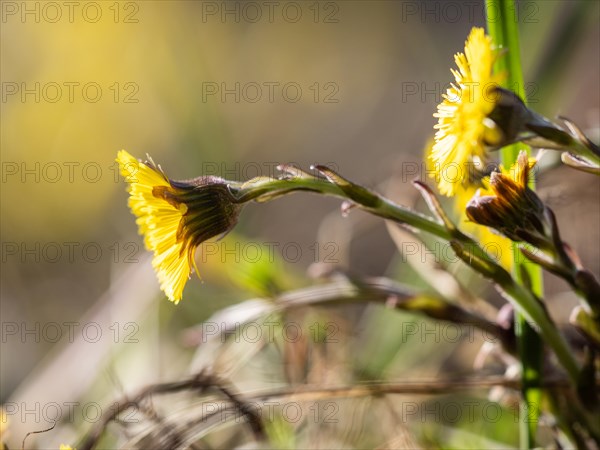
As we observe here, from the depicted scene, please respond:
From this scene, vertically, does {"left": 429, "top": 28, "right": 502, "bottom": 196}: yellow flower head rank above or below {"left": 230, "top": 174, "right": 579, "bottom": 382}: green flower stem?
above

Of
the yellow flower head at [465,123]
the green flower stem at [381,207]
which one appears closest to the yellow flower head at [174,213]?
the green flower stem at [381,207]

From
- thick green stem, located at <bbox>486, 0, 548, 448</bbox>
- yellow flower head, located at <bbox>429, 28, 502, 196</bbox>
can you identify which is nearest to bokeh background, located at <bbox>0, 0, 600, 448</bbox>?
thick green stem, located at <bbox>486, 0, 548, 448</bbox>

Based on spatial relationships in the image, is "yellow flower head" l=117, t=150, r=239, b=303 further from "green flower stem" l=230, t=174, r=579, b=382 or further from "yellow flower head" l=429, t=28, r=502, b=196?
"yellow flower head" l=429, t=28, r=502, b=196

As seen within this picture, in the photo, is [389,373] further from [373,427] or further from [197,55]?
[197,55]

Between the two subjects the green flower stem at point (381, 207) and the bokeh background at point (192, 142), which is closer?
the green flower stem at point (381, 207)

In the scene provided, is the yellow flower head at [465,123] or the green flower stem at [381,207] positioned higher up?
the yellow flower head at [465,123]

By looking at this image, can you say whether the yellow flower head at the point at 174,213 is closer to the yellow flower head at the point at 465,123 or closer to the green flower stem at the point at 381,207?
the green flower stem at the point at 381,207
